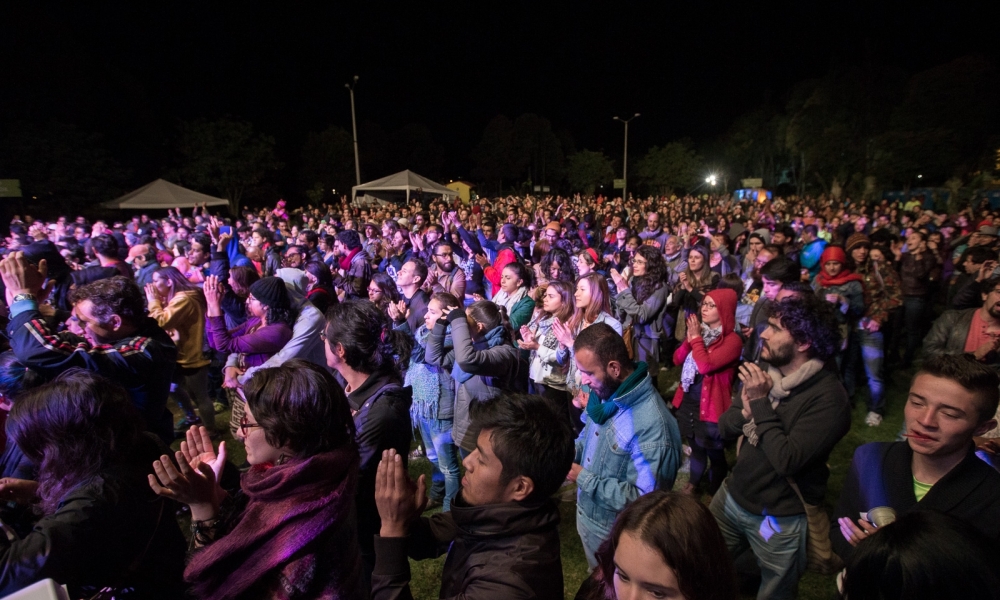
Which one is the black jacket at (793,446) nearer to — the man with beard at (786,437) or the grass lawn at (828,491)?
the man with beard at (786,437)

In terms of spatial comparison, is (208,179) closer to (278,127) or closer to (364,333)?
(278,127)

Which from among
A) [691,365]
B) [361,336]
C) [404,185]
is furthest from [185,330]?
[404,185]

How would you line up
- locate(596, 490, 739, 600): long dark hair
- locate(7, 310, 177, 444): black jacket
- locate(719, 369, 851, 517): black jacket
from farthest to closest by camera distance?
locate(7, 310, 177, 444): black jacket, locate(719, 369, 851, 517): black jacket, locate(596, 490, 739, 600): long dark hair

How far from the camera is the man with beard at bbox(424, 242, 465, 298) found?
5.23 m

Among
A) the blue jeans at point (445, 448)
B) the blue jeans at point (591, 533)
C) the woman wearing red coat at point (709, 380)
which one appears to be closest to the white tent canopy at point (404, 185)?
the blue jeans at point (445, 448)

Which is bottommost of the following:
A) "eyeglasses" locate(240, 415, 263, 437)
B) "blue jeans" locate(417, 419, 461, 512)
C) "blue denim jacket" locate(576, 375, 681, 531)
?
"blue jeans" locate(417, 419, 461, 512)

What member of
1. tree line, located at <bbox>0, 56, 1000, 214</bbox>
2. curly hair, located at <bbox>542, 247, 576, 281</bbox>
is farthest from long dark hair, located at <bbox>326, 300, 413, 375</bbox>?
tree line, located at <bbox>0, 56, 1000, 214</bbox>

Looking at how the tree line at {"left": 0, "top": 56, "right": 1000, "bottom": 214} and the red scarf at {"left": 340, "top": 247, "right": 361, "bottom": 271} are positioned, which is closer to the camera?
the red scarf at {"left": 340, "top": 247, "right": 361, "bottom": 271}

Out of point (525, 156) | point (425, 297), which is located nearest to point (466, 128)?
point (525, 156)

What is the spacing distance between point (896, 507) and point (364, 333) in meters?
2.36

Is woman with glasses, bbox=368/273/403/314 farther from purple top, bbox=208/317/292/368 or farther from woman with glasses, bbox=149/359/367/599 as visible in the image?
woman with glasses, bbox=149/359/367/599

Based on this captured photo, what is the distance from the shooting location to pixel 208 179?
33219 millimetres

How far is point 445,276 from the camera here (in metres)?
5.51

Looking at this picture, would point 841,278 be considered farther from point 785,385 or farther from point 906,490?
point 906,490
